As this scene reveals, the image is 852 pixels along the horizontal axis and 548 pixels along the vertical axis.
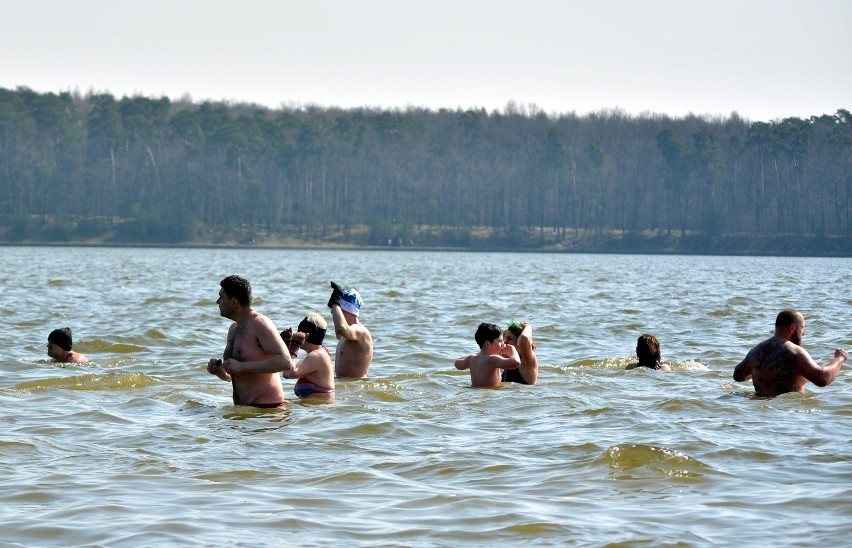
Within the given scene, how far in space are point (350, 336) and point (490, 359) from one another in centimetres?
161

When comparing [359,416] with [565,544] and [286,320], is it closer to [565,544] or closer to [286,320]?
[565,544]

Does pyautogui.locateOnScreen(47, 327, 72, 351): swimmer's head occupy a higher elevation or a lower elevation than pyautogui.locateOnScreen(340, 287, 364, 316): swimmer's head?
lower

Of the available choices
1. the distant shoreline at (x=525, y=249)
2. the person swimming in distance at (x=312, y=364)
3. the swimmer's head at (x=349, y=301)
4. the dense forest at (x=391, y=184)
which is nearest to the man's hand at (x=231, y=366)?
the person swimming in distance at (x=312, y=364)

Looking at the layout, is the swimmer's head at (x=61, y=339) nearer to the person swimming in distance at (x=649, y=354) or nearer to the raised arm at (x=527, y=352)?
the raised arm at (x=527, y=352)

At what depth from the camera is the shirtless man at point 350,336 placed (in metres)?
13.4

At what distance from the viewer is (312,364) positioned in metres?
12.6

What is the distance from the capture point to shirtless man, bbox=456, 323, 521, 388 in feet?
45.9

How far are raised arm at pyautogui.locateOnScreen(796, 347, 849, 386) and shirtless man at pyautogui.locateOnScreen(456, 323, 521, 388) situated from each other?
118 inches

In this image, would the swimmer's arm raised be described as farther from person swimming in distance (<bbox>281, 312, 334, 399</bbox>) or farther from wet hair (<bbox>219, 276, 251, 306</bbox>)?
wet hair (<bbox>219, 276, 251, 306</bbox>)

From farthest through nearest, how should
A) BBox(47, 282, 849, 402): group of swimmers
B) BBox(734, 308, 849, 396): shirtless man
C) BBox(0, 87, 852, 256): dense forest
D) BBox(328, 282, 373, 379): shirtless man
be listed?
BBox(0, 87, 852, 256): dense forest < BBox(328, 282, 373, 379): shirtless man < BBox(734, 308, 849, 396): shirtless man < BBox(47, 282, 849, 402): group of swimmers

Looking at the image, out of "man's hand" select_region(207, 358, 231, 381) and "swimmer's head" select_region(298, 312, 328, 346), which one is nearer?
"man's hand" select_region(207, 358, 231, 381)

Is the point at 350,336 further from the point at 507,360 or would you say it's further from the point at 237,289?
the point at 237,289

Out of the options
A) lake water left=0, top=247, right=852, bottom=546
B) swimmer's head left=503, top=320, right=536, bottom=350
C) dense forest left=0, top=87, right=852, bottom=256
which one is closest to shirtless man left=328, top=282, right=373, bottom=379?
lake water left=0, top=247, right=852, bottom=546

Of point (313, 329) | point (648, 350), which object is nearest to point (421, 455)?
point (313, 329)
